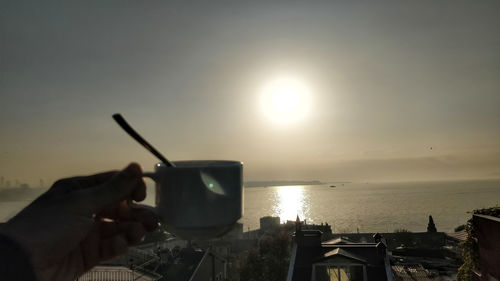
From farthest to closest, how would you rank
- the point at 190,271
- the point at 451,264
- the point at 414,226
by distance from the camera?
1. the point at 414,226
2. the point at 451,264
3. the point at 190,271

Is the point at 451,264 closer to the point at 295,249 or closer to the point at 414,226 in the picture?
the point at 295,249

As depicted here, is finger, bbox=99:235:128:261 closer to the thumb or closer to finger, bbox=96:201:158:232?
finger, bbox=96:201:158:232

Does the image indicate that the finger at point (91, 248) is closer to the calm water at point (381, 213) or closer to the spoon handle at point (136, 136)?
the spoon handle at point (136, 136)

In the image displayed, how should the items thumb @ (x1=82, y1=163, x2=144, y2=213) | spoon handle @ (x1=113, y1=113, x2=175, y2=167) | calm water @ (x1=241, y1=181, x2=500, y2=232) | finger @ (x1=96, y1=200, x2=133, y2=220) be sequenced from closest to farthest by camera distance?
spoon handle @ (x1=113, y1=113, x2=175, y2=167) → thumb @ (x1=82, y1=163, x2=144, y2=213) → finger @ (x1=96, y1=200, x2=133, y2=220) → calm water @ (x1=241, y1=181, x2=500, y2=232)

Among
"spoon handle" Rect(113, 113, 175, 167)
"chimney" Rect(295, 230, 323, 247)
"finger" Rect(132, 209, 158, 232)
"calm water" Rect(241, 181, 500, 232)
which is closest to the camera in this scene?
"spoon handle" Rect(113, 113, 175, 167)

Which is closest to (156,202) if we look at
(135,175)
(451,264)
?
(135,175)

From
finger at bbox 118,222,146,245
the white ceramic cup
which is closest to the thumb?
the white ceramic cup

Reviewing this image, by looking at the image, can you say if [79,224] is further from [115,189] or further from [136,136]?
[136,136]

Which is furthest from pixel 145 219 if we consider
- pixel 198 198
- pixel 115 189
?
pixel 198 198
